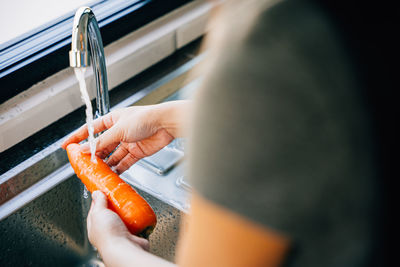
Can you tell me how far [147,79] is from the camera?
3.66 ft

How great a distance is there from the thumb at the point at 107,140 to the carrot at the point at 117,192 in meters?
→ 0.02

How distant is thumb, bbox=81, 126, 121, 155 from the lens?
0.77 metres

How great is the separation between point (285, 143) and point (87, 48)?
1.67 feet

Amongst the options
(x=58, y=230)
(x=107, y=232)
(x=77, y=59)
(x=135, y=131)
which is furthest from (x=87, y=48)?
(x=58, y=230)

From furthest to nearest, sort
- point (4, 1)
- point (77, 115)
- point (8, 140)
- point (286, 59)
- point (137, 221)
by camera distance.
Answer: point (4, 1) → point (77, 115) → point (8, 140) → point (137, 221) → point (286, 59)

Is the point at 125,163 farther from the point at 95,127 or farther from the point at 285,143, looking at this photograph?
the point at 285,143

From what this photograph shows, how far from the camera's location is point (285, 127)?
30 centimetres

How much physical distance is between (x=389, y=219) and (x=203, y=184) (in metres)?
0.15

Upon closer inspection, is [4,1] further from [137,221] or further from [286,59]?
[286,59]

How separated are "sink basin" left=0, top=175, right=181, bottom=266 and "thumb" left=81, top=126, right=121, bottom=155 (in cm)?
13

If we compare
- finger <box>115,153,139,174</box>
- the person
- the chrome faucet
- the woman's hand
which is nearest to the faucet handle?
the chrome faucet

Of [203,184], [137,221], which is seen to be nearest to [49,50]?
[137,221]

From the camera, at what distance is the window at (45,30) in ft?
2.96

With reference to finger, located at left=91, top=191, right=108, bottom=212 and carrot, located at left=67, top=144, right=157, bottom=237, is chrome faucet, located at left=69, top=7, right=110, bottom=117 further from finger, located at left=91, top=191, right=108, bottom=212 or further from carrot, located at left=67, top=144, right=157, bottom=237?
finger, located at left=91, top=191, right=108, bottom=212
